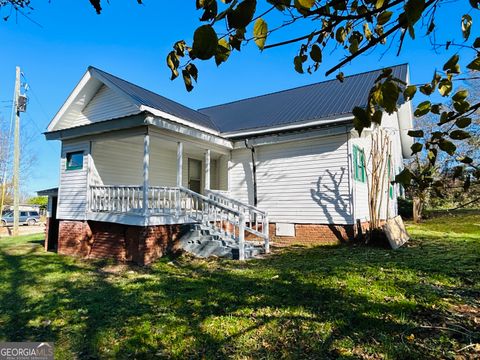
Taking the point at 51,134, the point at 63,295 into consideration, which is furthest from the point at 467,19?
the point at 51,134

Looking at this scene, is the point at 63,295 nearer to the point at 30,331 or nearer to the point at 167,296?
the point at 30,331

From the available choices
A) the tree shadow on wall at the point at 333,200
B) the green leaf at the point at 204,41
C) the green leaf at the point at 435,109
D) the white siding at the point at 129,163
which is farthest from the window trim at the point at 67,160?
the green leaf at the point at 435,109

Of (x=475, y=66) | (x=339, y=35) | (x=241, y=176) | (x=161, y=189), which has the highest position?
(x=241, y=176)

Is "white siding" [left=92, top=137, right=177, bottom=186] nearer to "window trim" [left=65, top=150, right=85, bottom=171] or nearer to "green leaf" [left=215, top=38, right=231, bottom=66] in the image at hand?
"window trim" [left=65, top=150, right=85, bottom=171]

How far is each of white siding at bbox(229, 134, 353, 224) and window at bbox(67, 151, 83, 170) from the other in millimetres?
5900

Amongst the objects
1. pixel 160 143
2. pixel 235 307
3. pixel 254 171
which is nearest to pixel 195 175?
pixel 160 143

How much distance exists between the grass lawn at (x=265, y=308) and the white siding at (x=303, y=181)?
2466mm

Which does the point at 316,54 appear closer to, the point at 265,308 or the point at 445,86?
the point at 445,86

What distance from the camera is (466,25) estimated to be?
4.92 ft

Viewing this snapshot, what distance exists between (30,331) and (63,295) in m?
1.74

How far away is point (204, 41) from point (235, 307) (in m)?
4.41

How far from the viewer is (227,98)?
1872cm

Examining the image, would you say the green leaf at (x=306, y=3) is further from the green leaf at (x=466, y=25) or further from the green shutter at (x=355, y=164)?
the green shutter at (x=355, y=164)

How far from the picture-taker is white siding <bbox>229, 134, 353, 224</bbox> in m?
9.98
